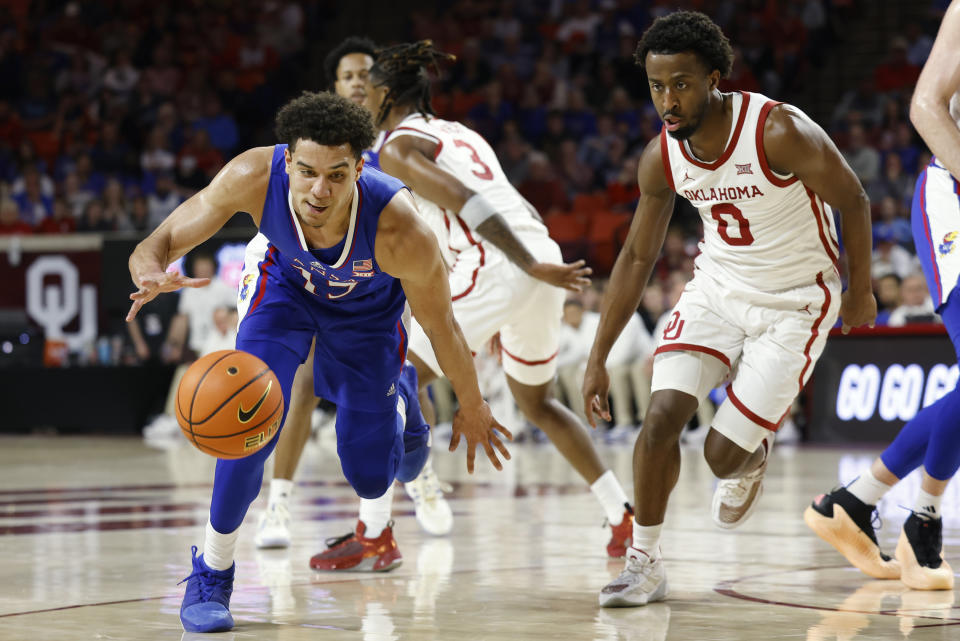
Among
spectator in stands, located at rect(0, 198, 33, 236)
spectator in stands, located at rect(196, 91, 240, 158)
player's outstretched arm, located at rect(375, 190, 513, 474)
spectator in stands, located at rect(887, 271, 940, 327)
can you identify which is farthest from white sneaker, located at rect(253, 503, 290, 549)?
spectator in stands, located at rect(196, 91, 240, 158)

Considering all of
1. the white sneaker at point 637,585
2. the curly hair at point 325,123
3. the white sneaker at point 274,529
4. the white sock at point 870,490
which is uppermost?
the curly hair at point 325,123

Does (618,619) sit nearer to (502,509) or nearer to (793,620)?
(793,620)

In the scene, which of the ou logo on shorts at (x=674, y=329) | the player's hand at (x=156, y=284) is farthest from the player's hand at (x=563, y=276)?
the player's hand at (x=156, y=284)

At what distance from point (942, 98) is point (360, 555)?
8.94 feet

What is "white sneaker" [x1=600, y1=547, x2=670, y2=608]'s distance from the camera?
4391 millimetres

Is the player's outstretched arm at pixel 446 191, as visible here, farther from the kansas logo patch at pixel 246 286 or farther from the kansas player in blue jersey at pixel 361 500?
the kansas logo patch at pixel 246 286

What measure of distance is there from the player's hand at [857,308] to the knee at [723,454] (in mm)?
624

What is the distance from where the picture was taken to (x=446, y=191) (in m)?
5.86

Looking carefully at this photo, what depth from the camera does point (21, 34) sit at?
19109 mm

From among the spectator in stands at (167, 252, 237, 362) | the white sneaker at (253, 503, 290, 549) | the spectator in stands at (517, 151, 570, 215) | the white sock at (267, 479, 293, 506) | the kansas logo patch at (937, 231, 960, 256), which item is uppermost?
the kansas logo patch at (937, 231, 960, 256)

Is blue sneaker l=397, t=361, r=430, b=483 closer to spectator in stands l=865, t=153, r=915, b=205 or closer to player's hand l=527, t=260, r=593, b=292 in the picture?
player's hand l=527, t=260, r=593, b=292

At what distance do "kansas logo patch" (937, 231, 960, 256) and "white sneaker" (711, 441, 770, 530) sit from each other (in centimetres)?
94

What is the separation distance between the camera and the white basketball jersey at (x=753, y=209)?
15.1 feet

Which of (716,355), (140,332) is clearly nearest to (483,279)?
(716,355)
